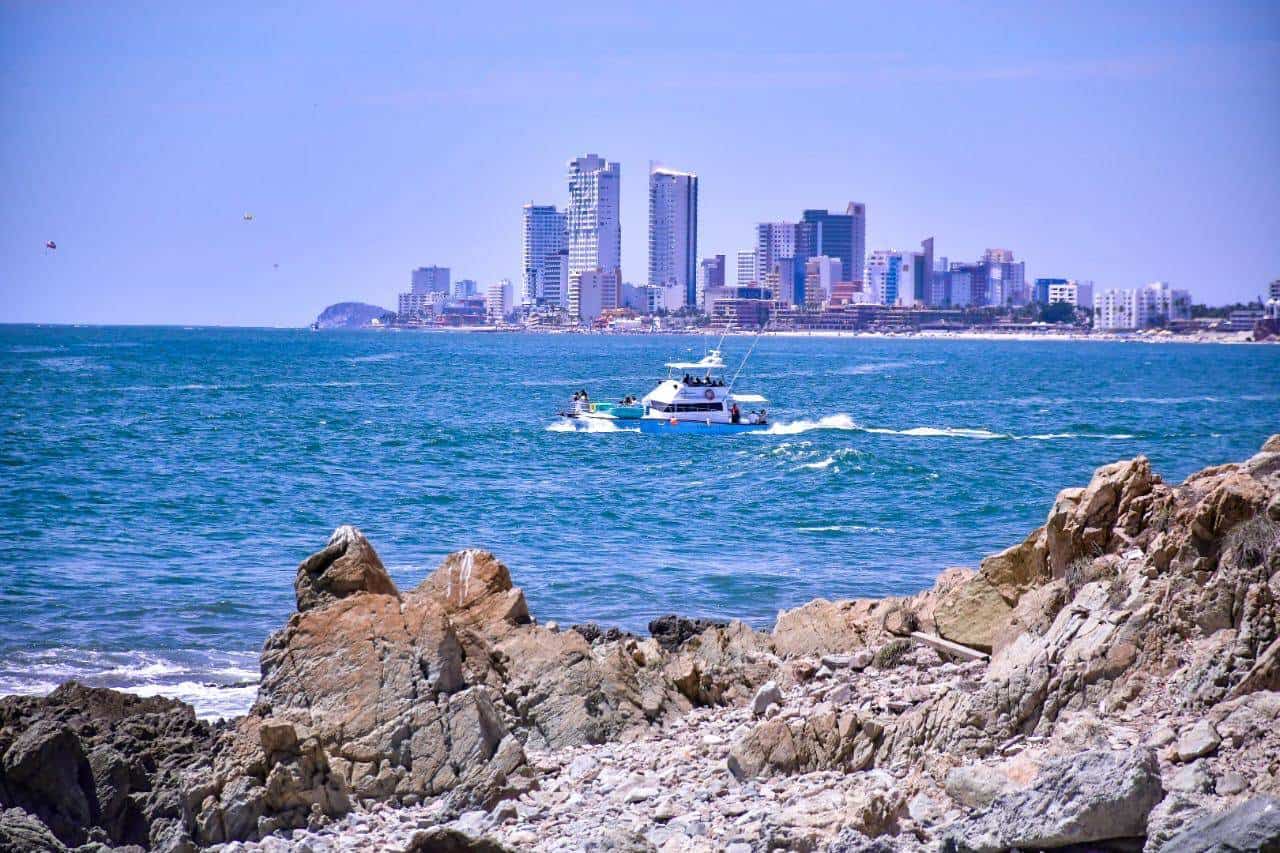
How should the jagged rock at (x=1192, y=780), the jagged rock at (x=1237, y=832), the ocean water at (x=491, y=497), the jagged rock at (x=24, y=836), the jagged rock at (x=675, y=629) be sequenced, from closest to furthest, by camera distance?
the jagged rock at (x=1237, y=832)
the jagged rock at (x=1192, y=780)
the jagged rock at (x=24, y=836)
the jagged rock at (x=675, y=629)
the ocean water at (x=491, y=497)

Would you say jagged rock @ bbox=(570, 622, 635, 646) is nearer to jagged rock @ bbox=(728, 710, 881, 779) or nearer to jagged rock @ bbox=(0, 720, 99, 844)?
jagged rock @ bbox=(728, 710, 881, 779)

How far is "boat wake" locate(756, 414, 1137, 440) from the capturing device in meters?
48.8

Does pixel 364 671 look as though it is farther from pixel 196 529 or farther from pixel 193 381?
pixel 193 381

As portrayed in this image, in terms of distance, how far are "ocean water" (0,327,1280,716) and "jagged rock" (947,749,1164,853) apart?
7806 mm

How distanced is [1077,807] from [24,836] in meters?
6.05

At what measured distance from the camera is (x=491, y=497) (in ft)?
102

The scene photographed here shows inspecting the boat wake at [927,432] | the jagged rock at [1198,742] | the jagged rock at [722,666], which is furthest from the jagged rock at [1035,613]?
the boat wake at [927,432]

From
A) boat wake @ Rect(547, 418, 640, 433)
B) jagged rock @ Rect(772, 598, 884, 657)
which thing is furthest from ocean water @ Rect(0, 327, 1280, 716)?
jagged rock @ Rect(772, 598, 884, 657)

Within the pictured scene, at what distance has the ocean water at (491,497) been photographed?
1817cm

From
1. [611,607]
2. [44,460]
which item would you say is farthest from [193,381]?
[611,607]

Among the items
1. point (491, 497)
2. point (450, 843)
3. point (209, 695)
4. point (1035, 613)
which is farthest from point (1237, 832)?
point (491, 497)

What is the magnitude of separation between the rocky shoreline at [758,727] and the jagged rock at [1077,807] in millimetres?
14

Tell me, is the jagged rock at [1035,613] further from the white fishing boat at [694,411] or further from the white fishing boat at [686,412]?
the white fishing boat at [694,411]

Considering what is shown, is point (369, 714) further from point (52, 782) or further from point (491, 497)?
point (491, 497)
